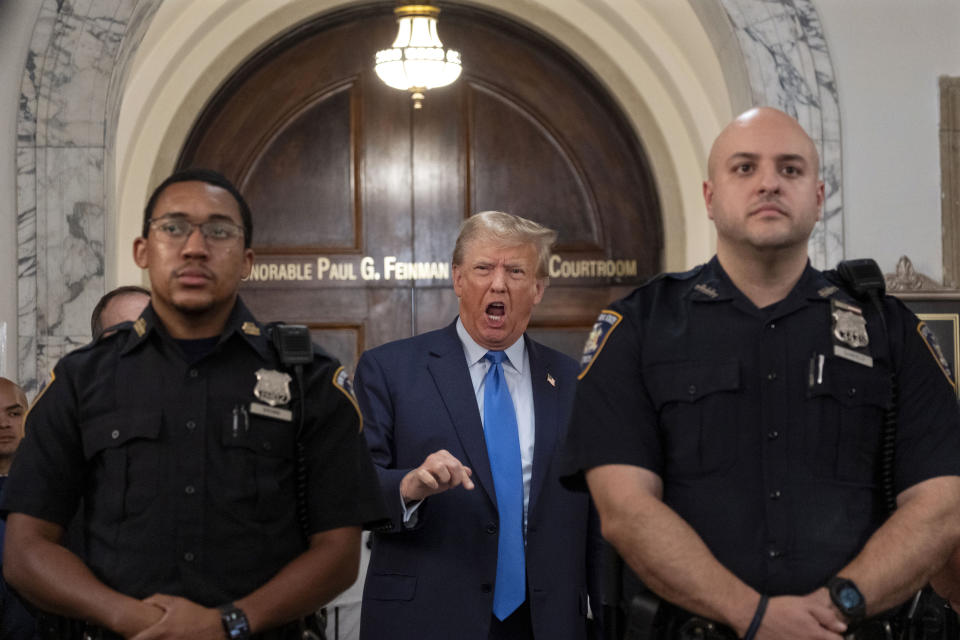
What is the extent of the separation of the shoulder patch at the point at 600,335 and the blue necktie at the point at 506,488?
74 centimetres

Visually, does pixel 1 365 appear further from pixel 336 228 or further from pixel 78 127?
pixel 336 228

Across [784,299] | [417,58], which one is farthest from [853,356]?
[417,58]

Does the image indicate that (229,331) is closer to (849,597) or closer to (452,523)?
(452,523)

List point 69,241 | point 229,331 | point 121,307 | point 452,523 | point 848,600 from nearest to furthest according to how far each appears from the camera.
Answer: point 848,600 → point 229,331 → point 452,523 → point 121,307 → point 69,241

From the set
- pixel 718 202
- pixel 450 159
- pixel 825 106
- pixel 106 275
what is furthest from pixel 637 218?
pixel 718 202

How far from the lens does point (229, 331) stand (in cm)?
258

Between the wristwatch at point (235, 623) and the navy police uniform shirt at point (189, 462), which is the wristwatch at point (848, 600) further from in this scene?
the wristwatch at point (235, 623)

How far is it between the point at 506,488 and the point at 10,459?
1868mm

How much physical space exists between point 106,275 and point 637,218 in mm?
3270

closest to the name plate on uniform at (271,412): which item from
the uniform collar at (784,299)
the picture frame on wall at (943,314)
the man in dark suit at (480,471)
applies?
the man in dark suit at (480,471)

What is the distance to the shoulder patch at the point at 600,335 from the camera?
2.59 m

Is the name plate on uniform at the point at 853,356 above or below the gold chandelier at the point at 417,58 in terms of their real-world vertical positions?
below

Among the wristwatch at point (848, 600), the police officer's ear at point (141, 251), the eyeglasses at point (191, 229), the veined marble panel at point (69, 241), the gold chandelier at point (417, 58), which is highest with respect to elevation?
the gold chandelier at point (417, 58)

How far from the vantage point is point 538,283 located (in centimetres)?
359
